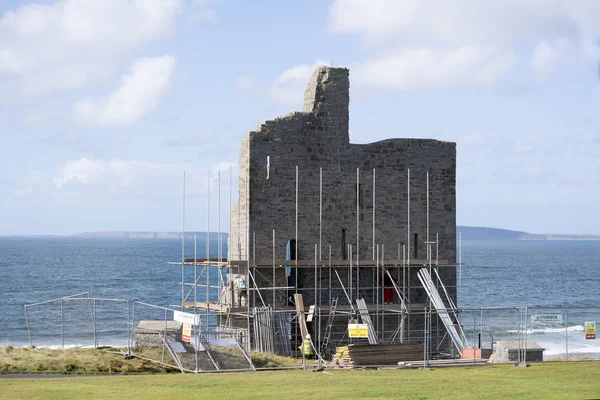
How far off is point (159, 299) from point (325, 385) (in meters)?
60.9

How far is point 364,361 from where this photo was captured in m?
26.6

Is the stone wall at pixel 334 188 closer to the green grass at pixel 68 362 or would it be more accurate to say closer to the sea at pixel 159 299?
the sea at pixel 159 299

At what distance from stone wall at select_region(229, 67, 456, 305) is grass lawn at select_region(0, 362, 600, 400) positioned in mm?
9598

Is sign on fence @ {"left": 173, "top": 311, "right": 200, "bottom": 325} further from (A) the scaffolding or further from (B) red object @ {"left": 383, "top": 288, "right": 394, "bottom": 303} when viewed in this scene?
(B) red object @ {"left": 383, "top": 288, "right": 394, "bottom": 303}

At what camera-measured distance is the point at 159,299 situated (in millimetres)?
80750

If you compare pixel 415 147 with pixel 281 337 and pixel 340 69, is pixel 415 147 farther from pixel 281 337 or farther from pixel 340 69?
pixel 281 337

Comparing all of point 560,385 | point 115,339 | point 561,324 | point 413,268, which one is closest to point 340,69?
point 413,268

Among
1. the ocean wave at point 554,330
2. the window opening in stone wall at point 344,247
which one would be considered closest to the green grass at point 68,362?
the window opening in stone wall at point 344,247

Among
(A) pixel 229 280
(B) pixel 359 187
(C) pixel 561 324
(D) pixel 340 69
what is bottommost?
(C) pixel 561 324

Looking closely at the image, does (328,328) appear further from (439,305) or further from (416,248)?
(416,248)

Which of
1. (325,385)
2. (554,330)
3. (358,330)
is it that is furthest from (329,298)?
(554,330)

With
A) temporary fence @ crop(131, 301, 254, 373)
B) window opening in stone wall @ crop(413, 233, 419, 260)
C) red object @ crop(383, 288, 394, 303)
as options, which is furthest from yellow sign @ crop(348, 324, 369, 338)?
window opening in stone wall @ crop(413, 233, 419, 260)

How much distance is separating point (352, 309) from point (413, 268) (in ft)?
11.0

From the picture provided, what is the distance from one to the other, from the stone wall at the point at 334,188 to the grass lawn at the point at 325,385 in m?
9.60
